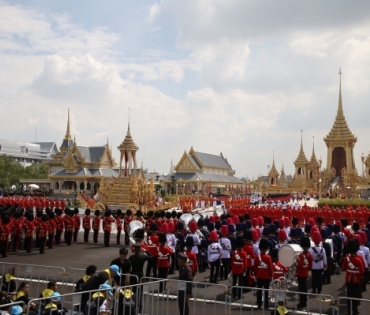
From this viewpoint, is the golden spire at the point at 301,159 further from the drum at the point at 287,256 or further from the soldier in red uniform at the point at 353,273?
the drum at the point at 287,256

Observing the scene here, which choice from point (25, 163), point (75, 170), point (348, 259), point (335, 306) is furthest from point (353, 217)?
point (25, 163)

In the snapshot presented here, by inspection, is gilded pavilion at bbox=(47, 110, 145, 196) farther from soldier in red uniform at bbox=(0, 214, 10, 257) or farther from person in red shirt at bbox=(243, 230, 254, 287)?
person in red shirt at bbox=(243, 230, 254, 287)

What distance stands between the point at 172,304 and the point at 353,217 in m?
17.4

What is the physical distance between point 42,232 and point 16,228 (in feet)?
3.04

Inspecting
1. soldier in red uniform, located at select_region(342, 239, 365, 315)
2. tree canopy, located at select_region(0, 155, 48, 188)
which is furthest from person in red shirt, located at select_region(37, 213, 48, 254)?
tree canopy, located at select_region(0, 155, 48, 188)

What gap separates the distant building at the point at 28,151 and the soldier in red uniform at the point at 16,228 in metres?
78.1

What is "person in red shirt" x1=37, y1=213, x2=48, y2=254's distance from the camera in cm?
1705

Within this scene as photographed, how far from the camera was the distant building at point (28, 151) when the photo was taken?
9477cm

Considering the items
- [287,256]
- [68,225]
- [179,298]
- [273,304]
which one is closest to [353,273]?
[287,256]

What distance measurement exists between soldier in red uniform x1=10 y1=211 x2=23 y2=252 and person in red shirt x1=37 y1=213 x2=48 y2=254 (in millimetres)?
704

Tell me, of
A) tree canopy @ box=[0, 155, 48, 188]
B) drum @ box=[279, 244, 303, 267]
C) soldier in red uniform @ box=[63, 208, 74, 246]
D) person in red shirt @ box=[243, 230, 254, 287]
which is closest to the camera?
drum @ box=[279, 244, 303, 267]

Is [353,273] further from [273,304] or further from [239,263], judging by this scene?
[239,263]

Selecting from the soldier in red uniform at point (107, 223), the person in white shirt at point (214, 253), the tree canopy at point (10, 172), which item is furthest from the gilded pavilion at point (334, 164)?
the person in white shirt at point (214, 253)

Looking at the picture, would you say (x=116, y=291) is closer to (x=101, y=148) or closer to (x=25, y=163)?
(x=101, y=148)
